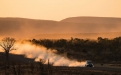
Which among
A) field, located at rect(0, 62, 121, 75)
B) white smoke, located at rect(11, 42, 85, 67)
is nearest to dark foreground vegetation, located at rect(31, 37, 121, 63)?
white smoke, located at rect(11, 42, 85, 67)

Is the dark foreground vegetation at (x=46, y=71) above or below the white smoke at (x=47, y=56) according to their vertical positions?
below

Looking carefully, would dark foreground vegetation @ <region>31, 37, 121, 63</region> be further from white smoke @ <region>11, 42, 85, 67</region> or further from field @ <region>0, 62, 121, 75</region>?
field @ <region>0, 62, 121, 75</region>

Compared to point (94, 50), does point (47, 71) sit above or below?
below

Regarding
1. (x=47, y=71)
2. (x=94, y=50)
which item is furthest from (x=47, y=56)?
(x=47, y=71)

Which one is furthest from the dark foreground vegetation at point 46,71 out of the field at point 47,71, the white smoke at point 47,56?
the white smoke at point 47,56

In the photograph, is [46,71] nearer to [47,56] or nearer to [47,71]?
[47,71]

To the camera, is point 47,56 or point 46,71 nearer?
point 46,71

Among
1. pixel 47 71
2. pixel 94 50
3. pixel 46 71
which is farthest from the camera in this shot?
pixel 94 50

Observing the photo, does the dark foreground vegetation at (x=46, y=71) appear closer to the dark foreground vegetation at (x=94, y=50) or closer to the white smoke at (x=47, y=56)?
the white smoke at (x=47, y=56)

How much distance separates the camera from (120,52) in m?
130

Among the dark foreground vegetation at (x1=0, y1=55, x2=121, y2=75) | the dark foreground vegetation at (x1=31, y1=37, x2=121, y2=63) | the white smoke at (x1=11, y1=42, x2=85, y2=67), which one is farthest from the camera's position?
the dark foreground vegetation at (x1=31, y1=37, x2=121, y2=63)

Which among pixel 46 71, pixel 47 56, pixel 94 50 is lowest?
pixel 46 71

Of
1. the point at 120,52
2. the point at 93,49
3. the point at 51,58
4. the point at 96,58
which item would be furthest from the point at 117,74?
the point at 93,49

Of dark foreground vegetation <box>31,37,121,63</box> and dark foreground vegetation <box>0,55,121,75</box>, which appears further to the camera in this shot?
dark foreground vegetation <box>31,37,121,63</box>
